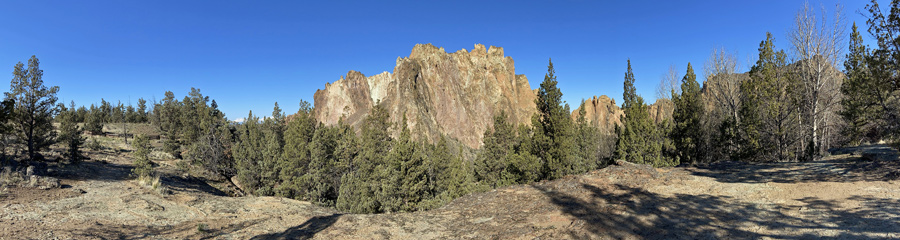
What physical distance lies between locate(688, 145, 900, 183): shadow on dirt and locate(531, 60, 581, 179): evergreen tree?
351 inches

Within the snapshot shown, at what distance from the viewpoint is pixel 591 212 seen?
8.30 m

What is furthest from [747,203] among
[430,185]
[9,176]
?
[9,176]

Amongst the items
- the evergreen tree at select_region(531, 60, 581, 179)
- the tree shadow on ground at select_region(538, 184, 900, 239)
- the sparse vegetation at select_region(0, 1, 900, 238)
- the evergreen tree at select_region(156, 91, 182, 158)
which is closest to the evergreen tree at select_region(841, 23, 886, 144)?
the sparse vegetation at select_region(0, 1, 900, 238)

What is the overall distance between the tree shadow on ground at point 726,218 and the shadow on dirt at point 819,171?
2.45 meters

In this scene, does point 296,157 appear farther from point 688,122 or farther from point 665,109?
point 665,109

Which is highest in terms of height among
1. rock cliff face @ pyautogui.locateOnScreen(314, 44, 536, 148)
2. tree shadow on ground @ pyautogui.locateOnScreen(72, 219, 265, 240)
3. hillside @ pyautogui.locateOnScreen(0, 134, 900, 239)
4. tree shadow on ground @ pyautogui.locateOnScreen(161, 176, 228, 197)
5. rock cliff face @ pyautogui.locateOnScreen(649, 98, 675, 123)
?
rock cliff face @ pyautogui.locateOnScreen(314, 44, 536, 148)

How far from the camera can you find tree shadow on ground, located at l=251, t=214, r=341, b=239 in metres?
8.18

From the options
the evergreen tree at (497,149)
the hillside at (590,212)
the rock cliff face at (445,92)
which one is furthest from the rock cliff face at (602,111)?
the hillside at (590,212)

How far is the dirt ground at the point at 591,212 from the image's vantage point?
6.85 meters

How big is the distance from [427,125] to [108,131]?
3110 inches

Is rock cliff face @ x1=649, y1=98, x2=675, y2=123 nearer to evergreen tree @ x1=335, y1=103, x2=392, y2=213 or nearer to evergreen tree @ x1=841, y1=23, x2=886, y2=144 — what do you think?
evergreen tree @ x1=841, y1=23, x2=886, y2=144

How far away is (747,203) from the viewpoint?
8133 millimetres

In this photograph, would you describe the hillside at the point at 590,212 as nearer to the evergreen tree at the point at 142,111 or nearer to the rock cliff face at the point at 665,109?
the rock cliff face at the point at 665,109

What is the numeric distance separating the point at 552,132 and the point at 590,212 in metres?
14.7
